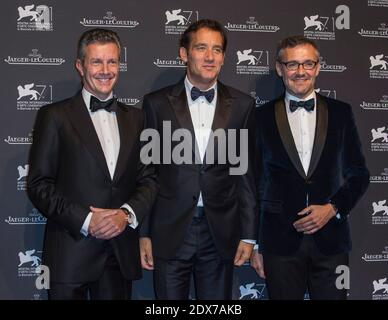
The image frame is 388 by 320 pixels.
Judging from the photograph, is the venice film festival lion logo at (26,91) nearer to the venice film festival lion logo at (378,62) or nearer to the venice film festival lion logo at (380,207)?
the venice film festival lion logo at (378,62)

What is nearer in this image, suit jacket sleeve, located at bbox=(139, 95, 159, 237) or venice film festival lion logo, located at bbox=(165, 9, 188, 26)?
suit jacket sleeve, located at bbox=(139, 95, 159, 237)

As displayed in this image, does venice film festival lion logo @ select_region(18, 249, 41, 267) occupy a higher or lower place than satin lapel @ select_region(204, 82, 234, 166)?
lower

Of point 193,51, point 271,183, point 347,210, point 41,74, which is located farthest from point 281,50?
point 41,74

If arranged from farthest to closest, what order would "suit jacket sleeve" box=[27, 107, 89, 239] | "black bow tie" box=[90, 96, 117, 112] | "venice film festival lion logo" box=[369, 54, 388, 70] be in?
"venice film festival lion logo" box=[369, 54, 388, 70] < "black bow tie" box=[90, 96, 117, 112] < "suit jacket sleeve" box=[27, 107, 89, 239]

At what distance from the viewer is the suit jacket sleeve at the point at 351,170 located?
3.70 m

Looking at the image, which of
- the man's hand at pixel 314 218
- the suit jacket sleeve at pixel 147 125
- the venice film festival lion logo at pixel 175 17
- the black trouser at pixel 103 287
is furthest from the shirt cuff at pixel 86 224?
the venice film festival lion logo at pixel 175 17

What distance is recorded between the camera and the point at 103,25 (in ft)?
14.2

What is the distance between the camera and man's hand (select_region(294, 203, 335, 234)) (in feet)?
11.7

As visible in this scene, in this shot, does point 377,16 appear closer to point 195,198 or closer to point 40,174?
point 195,198

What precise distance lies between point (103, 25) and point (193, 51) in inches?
40.9

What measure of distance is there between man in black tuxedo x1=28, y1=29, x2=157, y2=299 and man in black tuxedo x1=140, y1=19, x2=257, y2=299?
7.3 inches

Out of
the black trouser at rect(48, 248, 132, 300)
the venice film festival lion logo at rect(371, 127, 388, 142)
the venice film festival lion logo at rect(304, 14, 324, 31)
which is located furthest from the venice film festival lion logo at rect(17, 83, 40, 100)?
the venice film festival lion logo at rect(371, 127, 388, 142)

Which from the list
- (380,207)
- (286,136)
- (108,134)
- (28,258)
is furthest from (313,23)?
(28,258)

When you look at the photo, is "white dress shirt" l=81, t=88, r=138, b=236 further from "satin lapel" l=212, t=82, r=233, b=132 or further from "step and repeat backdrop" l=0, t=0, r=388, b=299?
"step and repeat backdrop" l=0, t=0, r=388, b=299
